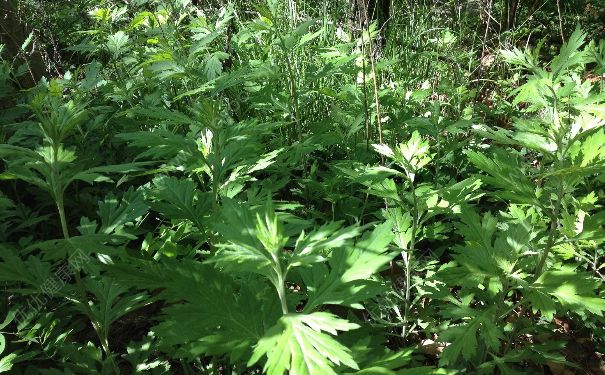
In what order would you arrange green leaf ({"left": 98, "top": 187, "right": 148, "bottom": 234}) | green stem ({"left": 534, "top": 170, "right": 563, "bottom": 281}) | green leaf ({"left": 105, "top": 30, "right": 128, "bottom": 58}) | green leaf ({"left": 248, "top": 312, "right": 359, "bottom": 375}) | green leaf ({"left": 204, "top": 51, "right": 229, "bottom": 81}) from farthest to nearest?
green leaf ({"left": 105, "top": 30, "right": 128, "bottom": 58}) → green leaf ({"left": 204, "top": 51, "right": 229, "bottom": 81}) → green leaf ({"left": 98, "top": 187, "right": 148, "bottom": 234}) → green stem ({"left": 534, "top": 170, "right": 563, "bottom": 281}) → green leaf ({"left": 248, "top": 312, "right": 359, "bottom": 375})

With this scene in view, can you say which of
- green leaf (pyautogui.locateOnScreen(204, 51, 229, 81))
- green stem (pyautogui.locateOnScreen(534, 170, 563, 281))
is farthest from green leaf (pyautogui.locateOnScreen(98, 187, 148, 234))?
green stem (pyautogui.locateOnScreen(534, 170, 563, 281))

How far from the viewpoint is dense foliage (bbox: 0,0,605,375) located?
1180mm

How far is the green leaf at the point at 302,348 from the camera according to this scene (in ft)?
3.15

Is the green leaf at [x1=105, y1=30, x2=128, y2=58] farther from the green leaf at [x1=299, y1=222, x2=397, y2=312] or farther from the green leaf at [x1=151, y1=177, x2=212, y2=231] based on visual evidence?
the green leaf at [x1=299, y1=222, x2=397, y2=312]

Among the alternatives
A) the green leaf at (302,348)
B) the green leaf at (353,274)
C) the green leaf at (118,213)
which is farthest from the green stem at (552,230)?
the green leaf at (118,213)

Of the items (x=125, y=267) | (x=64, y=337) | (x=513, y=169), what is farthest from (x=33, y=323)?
(x=513, y=169)

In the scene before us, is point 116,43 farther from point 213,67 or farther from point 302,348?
point 302,348

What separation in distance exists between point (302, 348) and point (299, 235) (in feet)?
2.05

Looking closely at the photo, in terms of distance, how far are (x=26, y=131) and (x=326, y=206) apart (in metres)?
1.48

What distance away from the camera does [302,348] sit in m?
0.99

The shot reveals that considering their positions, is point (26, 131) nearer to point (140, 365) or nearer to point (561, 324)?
point (140, 365)

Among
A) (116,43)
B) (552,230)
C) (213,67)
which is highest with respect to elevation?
(116,43)

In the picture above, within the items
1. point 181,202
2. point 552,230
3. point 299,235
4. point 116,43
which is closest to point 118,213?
point 181,202

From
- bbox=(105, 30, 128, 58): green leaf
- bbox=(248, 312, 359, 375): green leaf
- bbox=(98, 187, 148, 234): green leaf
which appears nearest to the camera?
bbox=(248, 312, 359, 375): green leaf
